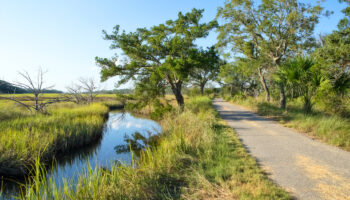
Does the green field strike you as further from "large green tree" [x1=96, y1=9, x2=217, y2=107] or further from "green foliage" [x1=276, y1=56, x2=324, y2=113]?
"green foliage" [x1=276, y1=56, x2=324, y2=113]

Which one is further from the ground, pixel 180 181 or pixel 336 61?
pixel 336 61

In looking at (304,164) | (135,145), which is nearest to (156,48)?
(135,145)

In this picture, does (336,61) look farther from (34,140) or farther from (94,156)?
(34,140)

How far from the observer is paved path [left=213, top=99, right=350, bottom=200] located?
326 centimetres

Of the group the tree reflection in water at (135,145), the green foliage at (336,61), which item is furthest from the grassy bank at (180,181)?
the green foliage at (336,61)

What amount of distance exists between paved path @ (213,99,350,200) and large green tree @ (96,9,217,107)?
721cm

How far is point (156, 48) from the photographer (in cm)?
1334

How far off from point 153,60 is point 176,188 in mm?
12297

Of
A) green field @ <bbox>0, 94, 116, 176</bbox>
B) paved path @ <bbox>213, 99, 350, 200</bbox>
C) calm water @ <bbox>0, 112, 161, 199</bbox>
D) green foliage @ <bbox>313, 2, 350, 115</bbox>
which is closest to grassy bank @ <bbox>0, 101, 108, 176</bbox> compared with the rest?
green field @ <bbox>0, 94, 116, 176</bbox>

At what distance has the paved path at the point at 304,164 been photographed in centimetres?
326

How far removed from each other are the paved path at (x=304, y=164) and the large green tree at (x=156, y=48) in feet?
23.6

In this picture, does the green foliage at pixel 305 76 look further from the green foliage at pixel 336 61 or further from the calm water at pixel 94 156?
the calm water at pixel 94 156

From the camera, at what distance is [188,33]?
12.7 meters

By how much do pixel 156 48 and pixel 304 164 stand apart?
38.2ft
